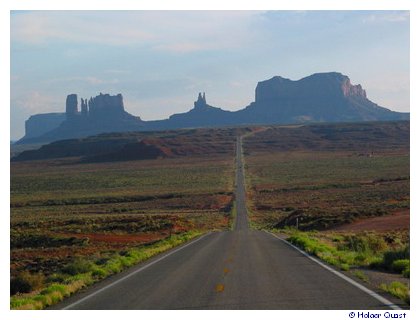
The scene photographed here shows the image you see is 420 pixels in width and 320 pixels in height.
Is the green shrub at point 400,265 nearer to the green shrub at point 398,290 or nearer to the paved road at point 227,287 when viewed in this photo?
the paved road at point 227,287

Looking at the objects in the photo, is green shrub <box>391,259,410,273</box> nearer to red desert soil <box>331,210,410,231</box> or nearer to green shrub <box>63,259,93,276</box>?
green shrub <box>63,259,93,276</box>

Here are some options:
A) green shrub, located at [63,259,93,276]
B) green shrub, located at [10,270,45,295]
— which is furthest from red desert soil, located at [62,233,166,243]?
green shrub, located at [10,270,45,295]

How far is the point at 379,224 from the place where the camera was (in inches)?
1674

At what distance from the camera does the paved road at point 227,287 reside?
37.8ft

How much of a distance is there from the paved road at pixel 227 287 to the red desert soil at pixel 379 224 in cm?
1972

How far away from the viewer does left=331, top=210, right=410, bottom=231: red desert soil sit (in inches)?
1561

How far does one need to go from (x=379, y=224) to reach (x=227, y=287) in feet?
101

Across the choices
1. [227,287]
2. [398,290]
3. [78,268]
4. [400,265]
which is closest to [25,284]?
[78,268]

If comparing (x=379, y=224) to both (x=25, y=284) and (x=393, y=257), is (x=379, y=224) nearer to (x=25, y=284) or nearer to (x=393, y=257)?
(x=393, y=257)

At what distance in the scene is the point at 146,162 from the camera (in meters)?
160

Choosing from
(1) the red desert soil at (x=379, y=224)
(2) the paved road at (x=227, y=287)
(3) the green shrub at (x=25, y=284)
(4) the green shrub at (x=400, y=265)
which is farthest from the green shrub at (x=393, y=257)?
(1) the red desert soil at (x=379, y=224)

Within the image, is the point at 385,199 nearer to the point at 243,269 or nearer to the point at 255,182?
the point at 255,182

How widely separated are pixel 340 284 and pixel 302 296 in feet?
6.37
